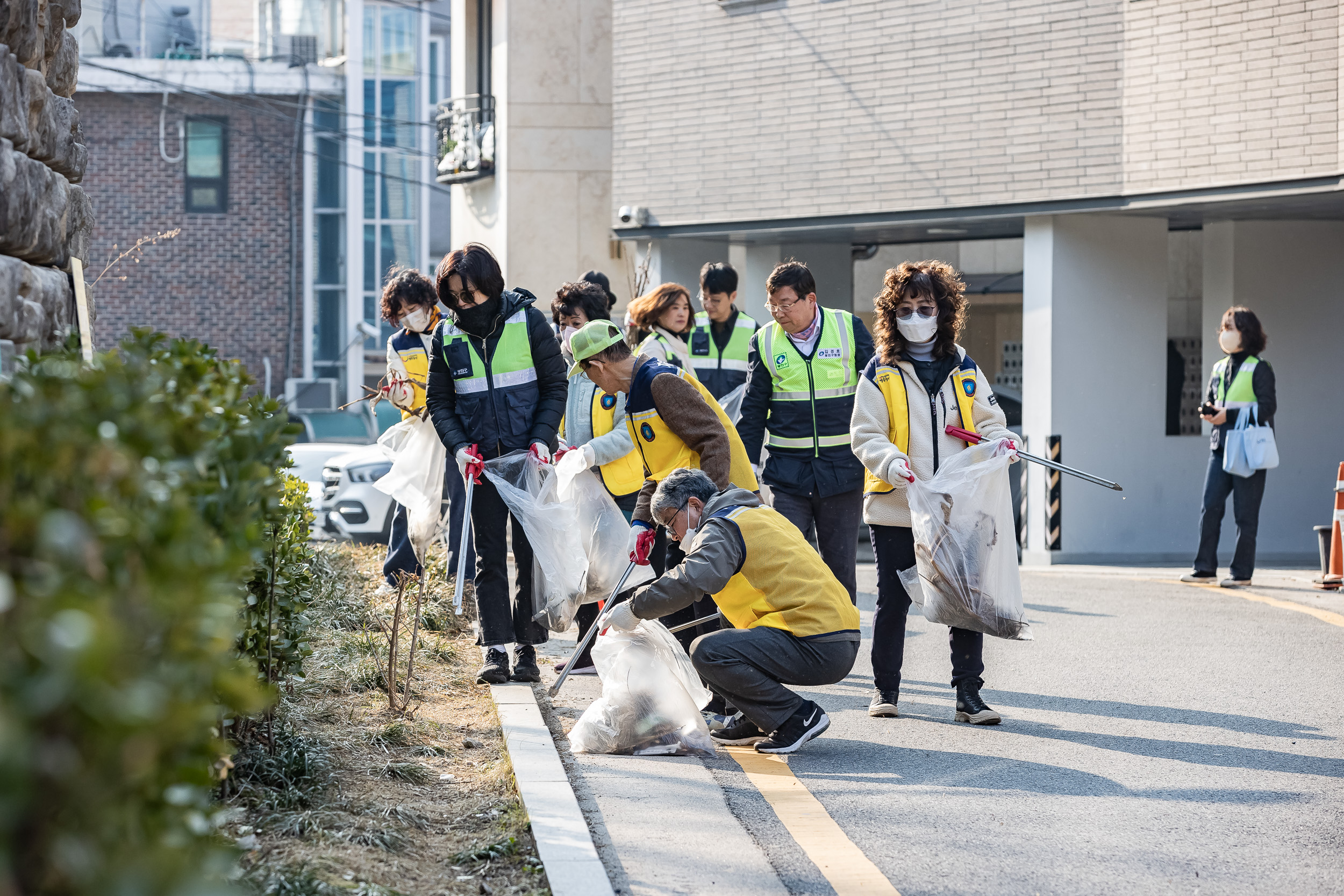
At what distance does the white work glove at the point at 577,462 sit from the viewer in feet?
22.1

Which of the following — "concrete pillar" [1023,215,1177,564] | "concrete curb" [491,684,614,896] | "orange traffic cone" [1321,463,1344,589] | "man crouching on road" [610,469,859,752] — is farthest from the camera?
"concrete pillar" [1023,215,1177,564]

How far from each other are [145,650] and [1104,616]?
27.8 ft

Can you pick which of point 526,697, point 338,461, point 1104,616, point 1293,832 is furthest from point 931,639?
point 338,461

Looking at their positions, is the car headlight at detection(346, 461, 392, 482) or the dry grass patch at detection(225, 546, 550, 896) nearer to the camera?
the dry grass patch at detection(225, 546, 550, 896)

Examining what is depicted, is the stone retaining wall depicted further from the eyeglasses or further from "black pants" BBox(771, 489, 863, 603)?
"black pants" BBox(771, 489, 863, 603)

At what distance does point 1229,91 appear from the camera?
41.3 ft

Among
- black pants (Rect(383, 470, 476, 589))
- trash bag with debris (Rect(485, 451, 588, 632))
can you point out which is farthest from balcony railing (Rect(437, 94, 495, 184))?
trash bag with debris (Rect(485, 451, 588, 632))

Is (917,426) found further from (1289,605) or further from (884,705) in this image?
(1289,605)

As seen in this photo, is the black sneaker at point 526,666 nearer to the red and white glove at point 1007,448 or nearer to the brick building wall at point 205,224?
the red and white glove at point 1007,448

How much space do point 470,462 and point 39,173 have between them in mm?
2280

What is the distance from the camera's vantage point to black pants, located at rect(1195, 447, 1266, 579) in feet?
34.5

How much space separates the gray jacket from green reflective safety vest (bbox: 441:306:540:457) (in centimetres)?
153

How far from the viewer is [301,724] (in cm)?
534

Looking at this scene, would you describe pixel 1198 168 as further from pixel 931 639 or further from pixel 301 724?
pixel 301 724
